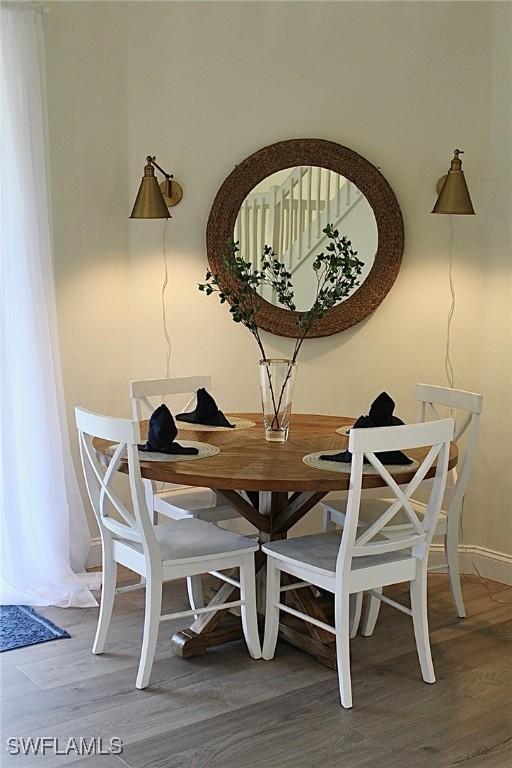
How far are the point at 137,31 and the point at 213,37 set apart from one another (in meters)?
0.35

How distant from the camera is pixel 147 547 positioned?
9.62ft

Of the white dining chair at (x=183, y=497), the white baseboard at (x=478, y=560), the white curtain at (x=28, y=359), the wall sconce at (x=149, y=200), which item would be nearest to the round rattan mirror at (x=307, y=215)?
the wall sconce at (x=149, y=200)

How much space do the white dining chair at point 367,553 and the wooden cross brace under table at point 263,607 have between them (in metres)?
0.12

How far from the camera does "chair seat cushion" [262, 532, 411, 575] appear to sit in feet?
9.71

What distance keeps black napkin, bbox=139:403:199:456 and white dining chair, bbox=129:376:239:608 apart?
426mm

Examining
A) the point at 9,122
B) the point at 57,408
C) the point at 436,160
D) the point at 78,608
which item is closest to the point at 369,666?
the point at 78,608

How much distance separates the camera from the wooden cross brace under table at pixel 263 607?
3.21 metres

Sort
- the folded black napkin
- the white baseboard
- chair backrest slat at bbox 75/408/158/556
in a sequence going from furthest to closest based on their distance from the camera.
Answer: the white baseboard, the folded black napkin, chair backrest slat at bbox 75/408/158/556

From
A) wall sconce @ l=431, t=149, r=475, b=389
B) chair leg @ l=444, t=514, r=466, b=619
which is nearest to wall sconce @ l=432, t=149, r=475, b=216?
wall sconce @ l=431, t=149, r=475, b=389

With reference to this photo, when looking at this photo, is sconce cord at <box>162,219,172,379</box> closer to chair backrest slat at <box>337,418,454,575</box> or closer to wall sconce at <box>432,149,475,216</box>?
wall sconce at <box>432,149,475,216</box>

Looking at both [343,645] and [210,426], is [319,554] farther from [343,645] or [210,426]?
[210,426]

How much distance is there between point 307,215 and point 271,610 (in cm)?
188

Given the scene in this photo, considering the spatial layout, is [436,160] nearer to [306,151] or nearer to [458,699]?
[306,151]

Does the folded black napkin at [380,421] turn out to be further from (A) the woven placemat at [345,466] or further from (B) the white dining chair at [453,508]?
(B) the white dining chair at [453,508]
